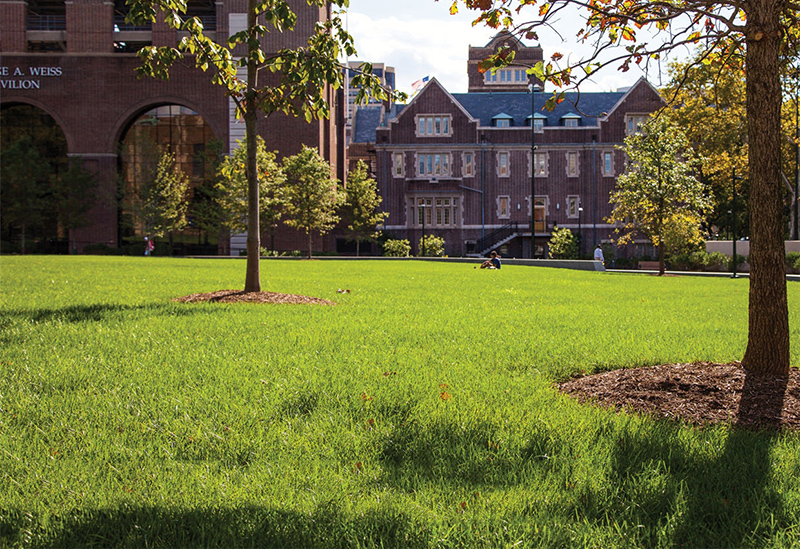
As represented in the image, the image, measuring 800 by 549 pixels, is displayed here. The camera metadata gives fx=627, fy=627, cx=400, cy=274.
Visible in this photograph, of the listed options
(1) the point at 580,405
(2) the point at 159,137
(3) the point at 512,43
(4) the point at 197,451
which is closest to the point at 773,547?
(1) the point at 580,405

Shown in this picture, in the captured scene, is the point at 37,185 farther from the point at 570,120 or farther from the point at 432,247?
the point at 570,120

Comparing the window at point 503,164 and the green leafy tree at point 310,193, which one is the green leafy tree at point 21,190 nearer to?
the green leafy tree at point 310,193

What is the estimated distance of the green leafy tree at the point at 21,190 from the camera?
47750mm

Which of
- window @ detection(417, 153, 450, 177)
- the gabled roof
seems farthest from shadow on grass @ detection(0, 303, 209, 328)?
the gabled roof

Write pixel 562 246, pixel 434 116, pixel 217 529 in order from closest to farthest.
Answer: pixel 217 529, pixel 562 246, pixel 434 116

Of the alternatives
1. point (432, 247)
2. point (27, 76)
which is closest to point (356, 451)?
point (432, 247)

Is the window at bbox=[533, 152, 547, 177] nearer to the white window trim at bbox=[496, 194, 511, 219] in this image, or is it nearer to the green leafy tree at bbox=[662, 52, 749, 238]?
the white window trim at bbox=[496, 194, 511, 219]

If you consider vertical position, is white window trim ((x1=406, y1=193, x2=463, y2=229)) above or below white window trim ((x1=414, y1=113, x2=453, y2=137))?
below

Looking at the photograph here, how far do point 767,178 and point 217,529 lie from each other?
15.0 feet

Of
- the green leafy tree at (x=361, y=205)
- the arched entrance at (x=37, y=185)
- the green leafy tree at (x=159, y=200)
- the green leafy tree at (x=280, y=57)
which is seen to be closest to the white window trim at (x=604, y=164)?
the green leafy tree at (x=361, y=205)

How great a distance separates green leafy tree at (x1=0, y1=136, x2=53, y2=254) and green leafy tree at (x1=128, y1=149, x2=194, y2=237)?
6801 mm

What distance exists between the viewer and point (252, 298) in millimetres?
11469

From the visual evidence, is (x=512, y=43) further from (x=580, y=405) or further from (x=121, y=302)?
(x=121, y=302)

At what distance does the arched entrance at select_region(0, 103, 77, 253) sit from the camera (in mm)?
48062
